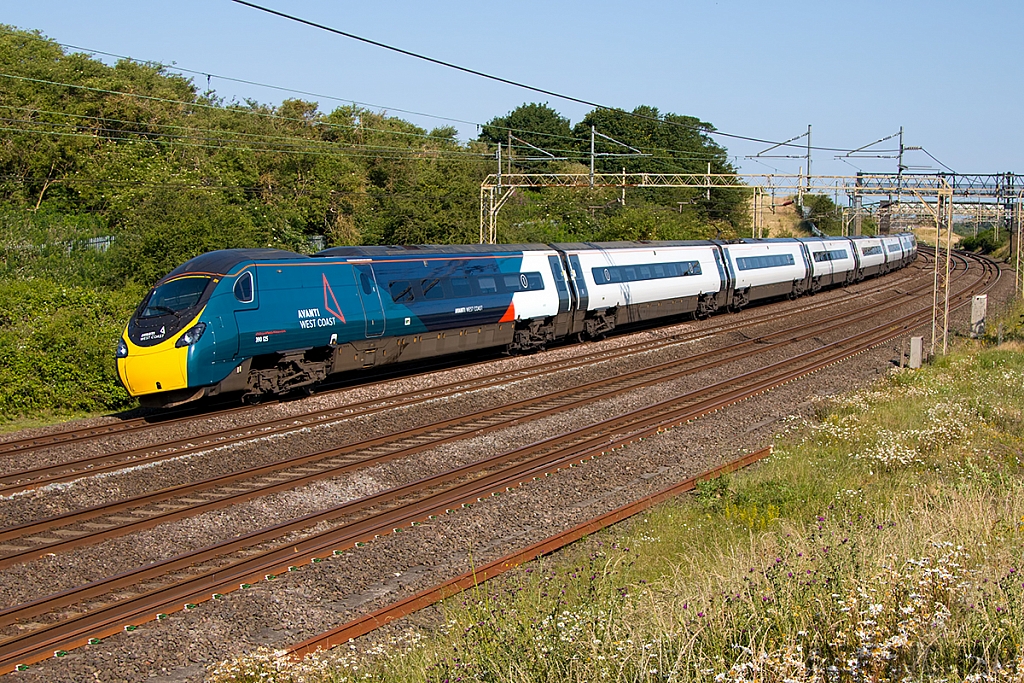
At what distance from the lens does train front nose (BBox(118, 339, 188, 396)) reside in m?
15.7

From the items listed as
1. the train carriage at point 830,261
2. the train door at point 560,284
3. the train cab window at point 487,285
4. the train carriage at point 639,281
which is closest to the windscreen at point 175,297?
the train cab window at point 487,285

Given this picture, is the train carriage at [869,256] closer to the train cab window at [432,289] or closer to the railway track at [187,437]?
the railway track at [187,437]

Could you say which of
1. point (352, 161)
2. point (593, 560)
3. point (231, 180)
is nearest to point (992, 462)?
point (593, 560)

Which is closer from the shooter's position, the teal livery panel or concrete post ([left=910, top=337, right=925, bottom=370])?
the teal livery panel

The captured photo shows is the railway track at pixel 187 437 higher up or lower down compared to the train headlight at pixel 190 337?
lower down

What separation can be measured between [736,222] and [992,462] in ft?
218

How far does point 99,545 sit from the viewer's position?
34.1ft

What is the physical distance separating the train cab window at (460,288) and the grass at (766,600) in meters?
10.4

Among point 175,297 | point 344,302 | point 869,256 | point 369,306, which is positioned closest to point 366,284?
point 369,306

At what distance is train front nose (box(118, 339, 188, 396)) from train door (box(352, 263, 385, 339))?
430cm

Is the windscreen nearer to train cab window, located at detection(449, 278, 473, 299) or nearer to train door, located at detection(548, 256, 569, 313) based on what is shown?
train cab window, located at detection(449, 278, 473, 299)

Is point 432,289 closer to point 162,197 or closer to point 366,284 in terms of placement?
point 366,284

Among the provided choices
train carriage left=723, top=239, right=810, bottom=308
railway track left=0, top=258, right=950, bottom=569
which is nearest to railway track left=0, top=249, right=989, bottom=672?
railway track left=0, top=258, right=950, bottom=569

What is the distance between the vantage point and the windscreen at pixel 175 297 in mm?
16344
